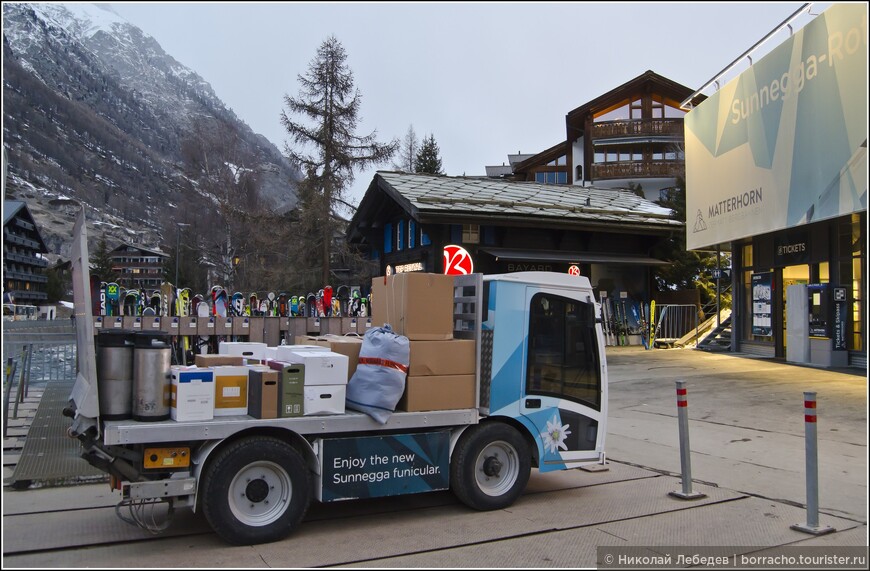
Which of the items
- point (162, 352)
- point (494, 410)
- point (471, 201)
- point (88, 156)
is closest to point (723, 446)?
point (494, 410)

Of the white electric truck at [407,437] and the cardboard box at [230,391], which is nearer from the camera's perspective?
the white electric truck at [407,437]

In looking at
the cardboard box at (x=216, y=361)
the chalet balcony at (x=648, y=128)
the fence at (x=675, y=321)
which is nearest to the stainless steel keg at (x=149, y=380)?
the cardboard box at (x=216, y=361)

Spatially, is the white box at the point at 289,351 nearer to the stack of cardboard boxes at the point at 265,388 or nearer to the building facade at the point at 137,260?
the stack of cardboard boxes at the point at 265,388

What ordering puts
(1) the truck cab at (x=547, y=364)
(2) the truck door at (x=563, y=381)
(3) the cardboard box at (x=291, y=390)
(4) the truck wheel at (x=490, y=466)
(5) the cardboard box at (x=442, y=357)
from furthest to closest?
1. (2) the truck door at (x=563, y=381)
2. (1) the truck cab at (x=547, y=364)
3. (4) the truck wheel at (x=490, y=466)
4. (5) the cardboard box at (x=442, y=357)
5. (3) the cardboard box at (x=291, y=390)

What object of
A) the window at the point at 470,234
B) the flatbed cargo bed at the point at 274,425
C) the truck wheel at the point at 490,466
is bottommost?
the truck wheel at the point at 490,466

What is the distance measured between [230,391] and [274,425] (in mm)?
486

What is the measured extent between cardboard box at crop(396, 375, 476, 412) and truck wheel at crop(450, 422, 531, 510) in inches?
14.7

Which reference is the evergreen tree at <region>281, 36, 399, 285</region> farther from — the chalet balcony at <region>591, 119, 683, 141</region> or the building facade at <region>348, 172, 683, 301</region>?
the chalet balcony at <region>591, 119, 683, 141</region>

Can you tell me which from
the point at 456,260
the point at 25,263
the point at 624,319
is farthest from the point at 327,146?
the point at 25,263

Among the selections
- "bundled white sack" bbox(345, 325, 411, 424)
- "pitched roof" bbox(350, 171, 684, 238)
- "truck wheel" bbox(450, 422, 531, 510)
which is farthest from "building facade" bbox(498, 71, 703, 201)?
"bundled white sack" bbox(345, 325, 411, 424)

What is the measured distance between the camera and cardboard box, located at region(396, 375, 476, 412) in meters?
6.43

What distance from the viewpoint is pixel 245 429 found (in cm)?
569

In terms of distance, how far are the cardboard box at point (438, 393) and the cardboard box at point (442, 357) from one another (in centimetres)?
6

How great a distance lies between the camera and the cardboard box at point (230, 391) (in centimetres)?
579
